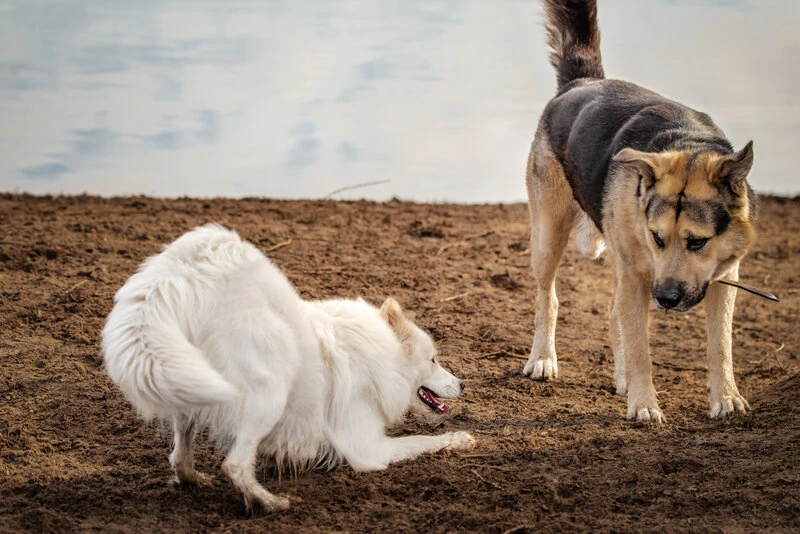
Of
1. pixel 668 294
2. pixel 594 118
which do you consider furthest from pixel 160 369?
pixel 594 118

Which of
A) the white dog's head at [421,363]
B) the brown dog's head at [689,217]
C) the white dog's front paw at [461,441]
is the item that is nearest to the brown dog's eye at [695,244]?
the brown dog's head at [689,217]

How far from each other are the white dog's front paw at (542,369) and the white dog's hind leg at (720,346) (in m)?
1.29

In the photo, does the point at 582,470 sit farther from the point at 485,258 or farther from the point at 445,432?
the point at 485,258

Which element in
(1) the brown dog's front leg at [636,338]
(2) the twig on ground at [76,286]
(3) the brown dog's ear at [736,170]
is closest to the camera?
(3) the brown dog's ear at [736,170]

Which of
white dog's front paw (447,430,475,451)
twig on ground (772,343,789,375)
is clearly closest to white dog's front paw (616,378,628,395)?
twig on ground (772,343,789,375)

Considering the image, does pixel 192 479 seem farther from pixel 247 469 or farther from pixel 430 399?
pixel 430 399

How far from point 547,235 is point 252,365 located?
11.5ft

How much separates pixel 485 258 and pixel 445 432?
177 inches

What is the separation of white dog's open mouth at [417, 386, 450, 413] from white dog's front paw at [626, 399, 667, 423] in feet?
4.01

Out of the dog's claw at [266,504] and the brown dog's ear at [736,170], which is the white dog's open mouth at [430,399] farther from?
the brown dog's ear at [736,170]

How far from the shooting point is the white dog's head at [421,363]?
16.4 ft

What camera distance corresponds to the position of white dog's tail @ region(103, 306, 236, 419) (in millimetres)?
3527

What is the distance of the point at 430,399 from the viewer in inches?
205

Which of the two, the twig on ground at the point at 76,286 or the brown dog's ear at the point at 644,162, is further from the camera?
the twig on ground at the point at 76,286
